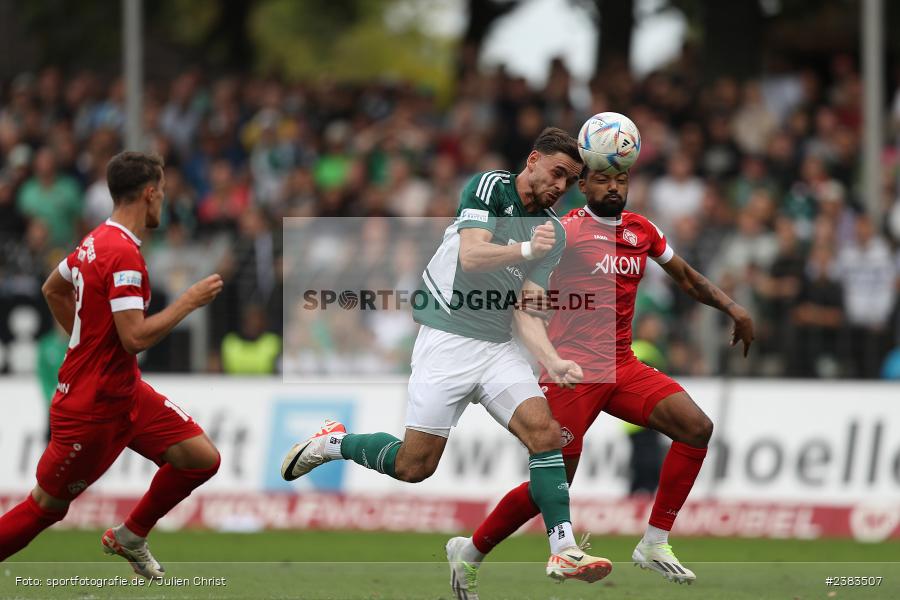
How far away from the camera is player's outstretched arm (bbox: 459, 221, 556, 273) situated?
7988 millimetres

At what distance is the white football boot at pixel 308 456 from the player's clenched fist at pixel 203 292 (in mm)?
1665

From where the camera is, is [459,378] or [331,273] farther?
[331,273]

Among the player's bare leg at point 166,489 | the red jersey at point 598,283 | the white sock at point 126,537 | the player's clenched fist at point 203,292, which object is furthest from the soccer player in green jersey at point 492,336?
the white sock at point 126,537

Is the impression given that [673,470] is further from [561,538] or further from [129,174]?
[129,174]

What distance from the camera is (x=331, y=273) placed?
15148mm

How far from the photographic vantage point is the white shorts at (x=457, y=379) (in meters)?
8.55

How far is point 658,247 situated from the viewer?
A: 9109mm

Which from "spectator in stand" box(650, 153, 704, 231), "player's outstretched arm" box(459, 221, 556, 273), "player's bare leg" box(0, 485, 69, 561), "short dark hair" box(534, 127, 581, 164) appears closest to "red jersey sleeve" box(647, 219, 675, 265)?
"short dark hair" box(534, 127, 581, 164)

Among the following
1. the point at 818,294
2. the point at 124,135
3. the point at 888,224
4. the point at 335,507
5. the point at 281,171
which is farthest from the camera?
Answer: the point at 124,135

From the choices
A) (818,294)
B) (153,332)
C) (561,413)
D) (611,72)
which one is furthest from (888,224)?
(153,332)

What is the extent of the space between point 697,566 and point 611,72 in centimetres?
1034

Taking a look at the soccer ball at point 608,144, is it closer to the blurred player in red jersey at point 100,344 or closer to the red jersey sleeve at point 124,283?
the blurred player in red jersey at point 100,344

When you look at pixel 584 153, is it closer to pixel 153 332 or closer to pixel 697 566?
pixel 153 332

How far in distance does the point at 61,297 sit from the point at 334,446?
198 cm
